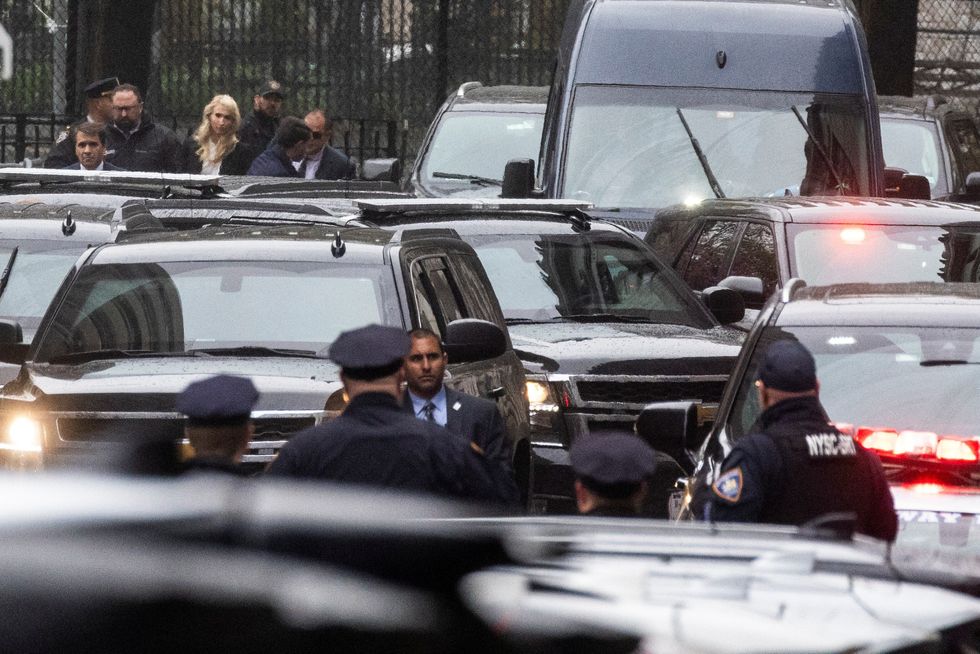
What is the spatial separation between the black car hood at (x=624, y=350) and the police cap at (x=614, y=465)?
500 cm

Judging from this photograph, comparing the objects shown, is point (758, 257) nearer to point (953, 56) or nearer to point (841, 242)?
point (841, 242)

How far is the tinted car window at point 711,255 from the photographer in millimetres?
12297

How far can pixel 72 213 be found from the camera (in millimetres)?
11086

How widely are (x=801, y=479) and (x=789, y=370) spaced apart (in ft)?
1.04

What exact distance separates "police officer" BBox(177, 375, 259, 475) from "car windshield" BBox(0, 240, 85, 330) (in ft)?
17.0

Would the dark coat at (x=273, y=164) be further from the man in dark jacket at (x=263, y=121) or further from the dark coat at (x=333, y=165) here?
the man in dark jacket at (x=263, y=121)

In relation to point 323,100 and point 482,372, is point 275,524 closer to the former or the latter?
point 482,372

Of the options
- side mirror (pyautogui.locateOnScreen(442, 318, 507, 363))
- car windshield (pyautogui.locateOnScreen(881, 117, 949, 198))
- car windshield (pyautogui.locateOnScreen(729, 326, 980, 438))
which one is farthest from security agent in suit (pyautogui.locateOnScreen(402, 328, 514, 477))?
car windshield (pyautogui.locateOnScreen(881, 117, 949, 198))

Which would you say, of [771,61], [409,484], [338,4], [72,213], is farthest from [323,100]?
[409,484]

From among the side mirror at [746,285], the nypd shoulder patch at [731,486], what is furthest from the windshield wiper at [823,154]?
the nypd shoulder patch at [731,486]

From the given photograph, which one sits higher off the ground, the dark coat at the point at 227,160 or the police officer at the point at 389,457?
the police officer at the point at 389,457

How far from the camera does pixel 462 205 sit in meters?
12.0

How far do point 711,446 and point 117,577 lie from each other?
484 cm

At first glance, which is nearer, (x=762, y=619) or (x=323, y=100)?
(x=762, y=619)
